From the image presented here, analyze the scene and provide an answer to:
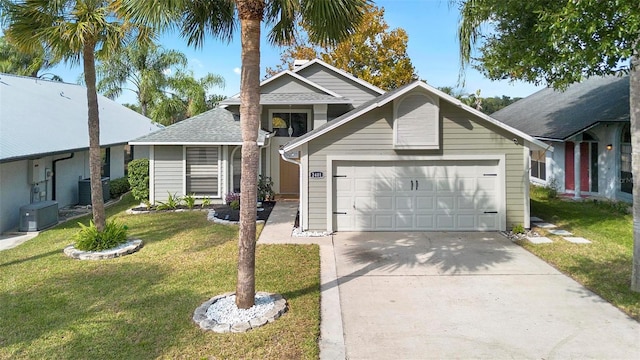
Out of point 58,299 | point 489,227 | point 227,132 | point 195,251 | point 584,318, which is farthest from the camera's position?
point 227,132

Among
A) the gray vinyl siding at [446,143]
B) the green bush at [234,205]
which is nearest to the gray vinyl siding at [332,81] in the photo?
the green bush at [234,205]

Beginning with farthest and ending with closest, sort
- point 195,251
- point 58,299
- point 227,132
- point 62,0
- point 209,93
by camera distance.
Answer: point 209,93 < point 227,132 < point 195,251 < point 62,0 < point 58,299

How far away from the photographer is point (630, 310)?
620 centimetres

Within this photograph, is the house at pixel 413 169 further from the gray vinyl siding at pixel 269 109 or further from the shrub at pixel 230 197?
the gray vinyl siding at pixel 269 109

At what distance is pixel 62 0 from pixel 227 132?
7572 millimetres

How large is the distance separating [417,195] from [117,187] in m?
13.8

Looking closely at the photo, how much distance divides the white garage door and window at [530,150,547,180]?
11.0 meters

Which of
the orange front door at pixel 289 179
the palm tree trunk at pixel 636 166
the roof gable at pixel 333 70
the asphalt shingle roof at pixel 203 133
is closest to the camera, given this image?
the palm tree trunk at pixel 636 166

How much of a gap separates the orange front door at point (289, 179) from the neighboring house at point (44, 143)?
22.9ft

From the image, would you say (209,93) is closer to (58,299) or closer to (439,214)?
(439,214)

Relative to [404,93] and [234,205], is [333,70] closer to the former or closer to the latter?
[234,205]

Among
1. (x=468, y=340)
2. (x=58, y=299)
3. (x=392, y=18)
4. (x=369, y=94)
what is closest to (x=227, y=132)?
(x=369, y=94)

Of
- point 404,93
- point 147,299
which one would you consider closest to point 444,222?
point 404,93

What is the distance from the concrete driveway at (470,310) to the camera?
17.0 ft
